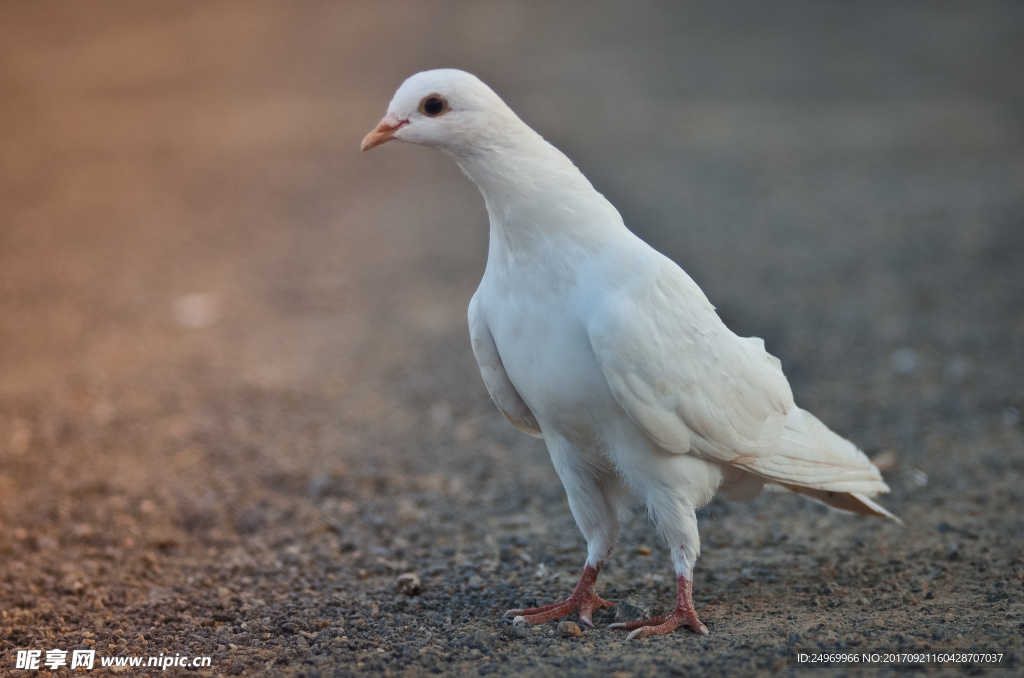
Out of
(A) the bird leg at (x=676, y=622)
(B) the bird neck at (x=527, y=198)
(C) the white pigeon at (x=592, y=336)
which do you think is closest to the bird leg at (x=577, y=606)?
(C) the white pigeon at (x=592, y=336)

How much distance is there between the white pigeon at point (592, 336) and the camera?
130 inches

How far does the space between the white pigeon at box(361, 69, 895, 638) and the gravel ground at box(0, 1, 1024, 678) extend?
0.61 metres

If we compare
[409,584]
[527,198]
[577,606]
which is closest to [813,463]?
[577,606]

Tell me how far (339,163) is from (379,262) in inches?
142

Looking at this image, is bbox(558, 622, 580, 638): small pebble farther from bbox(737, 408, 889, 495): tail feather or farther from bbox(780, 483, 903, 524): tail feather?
bbox(780, 483, 903, 524): tail feather

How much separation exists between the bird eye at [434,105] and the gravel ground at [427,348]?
1.94 m

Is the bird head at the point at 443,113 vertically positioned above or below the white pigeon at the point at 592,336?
above

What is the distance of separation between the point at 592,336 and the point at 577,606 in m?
1.24

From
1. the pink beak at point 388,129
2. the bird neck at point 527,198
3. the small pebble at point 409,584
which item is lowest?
the small pebble at point 409,584

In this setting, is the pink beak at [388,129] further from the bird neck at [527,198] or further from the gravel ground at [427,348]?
the gravel ground at [427,348]

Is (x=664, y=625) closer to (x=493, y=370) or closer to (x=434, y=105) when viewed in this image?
(x=493, y=370)

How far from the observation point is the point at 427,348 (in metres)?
7.60

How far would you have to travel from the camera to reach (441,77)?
3312 mm

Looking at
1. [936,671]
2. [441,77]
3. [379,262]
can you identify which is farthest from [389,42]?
[936,671]
